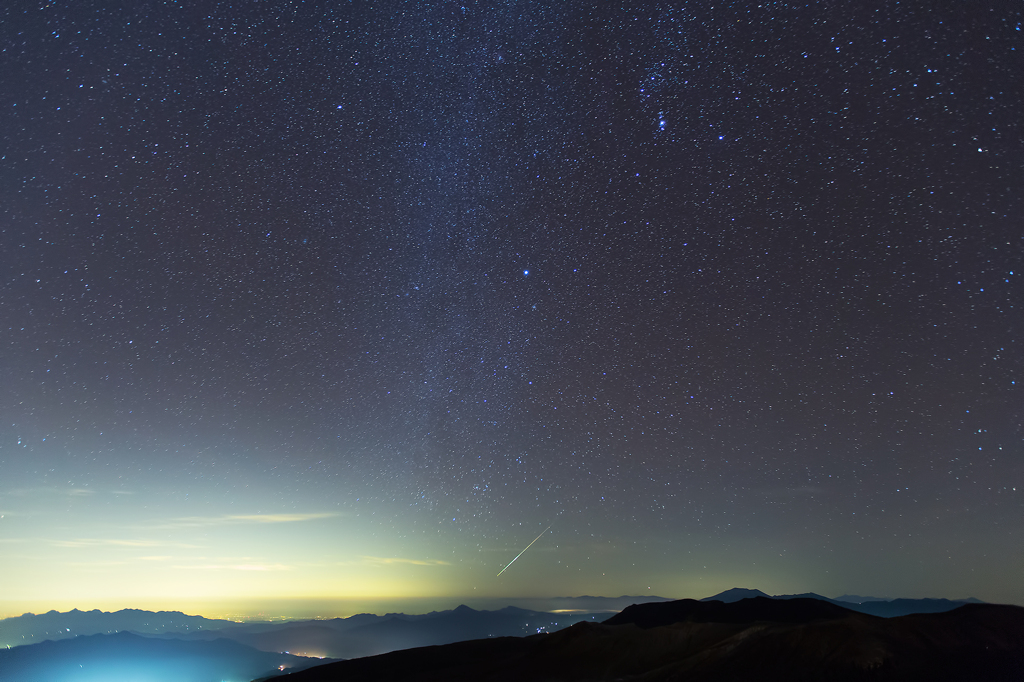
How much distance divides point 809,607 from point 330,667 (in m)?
69.3

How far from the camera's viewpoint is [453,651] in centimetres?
9550

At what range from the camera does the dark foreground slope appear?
174 feet

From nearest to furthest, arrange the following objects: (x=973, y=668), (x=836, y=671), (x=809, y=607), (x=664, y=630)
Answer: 1. (x=973, y=668)
2. (x=836, y=671)
3. (x=664, y=630)
4. (x=809, y=607)

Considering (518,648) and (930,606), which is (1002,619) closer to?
(518,648)

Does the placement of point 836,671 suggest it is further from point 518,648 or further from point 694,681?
point 518,648

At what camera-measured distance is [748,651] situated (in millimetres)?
63094

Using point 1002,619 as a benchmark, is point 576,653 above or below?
below

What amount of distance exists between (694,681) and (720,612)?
43.8 metres

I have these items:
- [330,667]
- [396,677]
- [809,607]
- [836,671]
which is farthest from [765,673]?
[330,667]

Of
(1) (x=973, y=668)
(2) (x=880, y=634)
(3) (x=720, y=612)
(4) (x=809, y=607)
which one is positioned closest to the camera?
(1) (x=973, y=668)

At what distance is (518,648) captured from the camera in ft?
303

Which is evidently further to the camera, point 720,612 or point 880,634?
point 720,612

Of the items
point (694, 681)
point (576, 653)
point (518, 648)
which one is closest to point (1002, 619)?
point (694, 681)

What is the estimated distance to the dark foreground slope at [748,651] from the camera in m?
52.9
